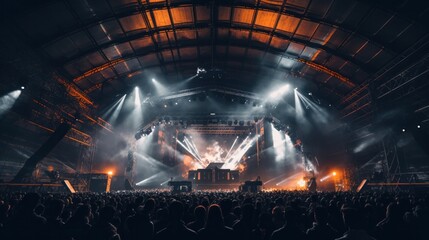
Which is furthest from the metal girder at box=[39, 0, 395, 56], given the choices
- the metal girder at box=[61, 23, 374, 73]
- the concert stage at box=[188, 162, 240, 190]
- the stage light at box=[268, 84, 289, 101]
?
the concert stage at box=[188, 162, 240, 190]

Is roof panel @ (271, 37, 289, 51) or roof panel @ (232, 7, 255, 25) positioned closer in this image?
roof panel @ (232, 7, 255, 25)

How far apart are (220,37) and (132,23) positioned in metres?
7.69

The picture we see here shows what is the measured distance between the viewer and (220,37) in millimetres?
20625

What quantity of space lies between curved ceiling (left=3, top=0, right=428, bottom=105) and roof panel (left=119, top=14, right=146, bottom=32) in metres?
0.07

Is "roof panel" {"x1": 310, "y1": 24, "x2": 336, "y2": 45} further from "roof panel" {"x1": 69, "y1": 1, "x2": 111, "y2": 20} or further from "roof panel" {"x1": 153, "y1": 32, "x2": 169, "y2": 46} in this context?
"roof panel" {"x1": 69, "y1": 1, "x2": 111, "y2": 20}

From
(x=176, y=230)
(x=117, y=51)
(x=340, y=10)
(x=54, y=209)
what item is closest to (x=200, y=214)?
(x=176, y=230)

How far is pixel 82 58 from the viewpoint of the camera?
18594 millimetres

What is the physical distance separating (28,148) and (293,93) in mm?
25492

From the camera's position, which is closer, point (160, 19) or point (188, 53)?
point (160, 19)

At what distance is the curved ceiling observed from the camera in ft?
49.1

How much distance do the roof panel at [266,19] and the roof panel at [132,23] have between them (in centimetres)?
930

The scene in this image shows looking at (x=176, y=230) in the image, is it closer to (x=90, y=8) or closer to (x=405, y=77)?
(x=90, y=8)

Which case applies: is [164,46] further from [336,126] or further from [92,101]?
[336,126]

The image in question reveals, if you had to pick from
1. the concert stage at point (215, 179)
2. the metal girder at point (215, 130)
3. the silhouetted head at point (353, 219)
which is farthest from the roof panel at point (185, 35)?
the metal girder at point (215, 130)
